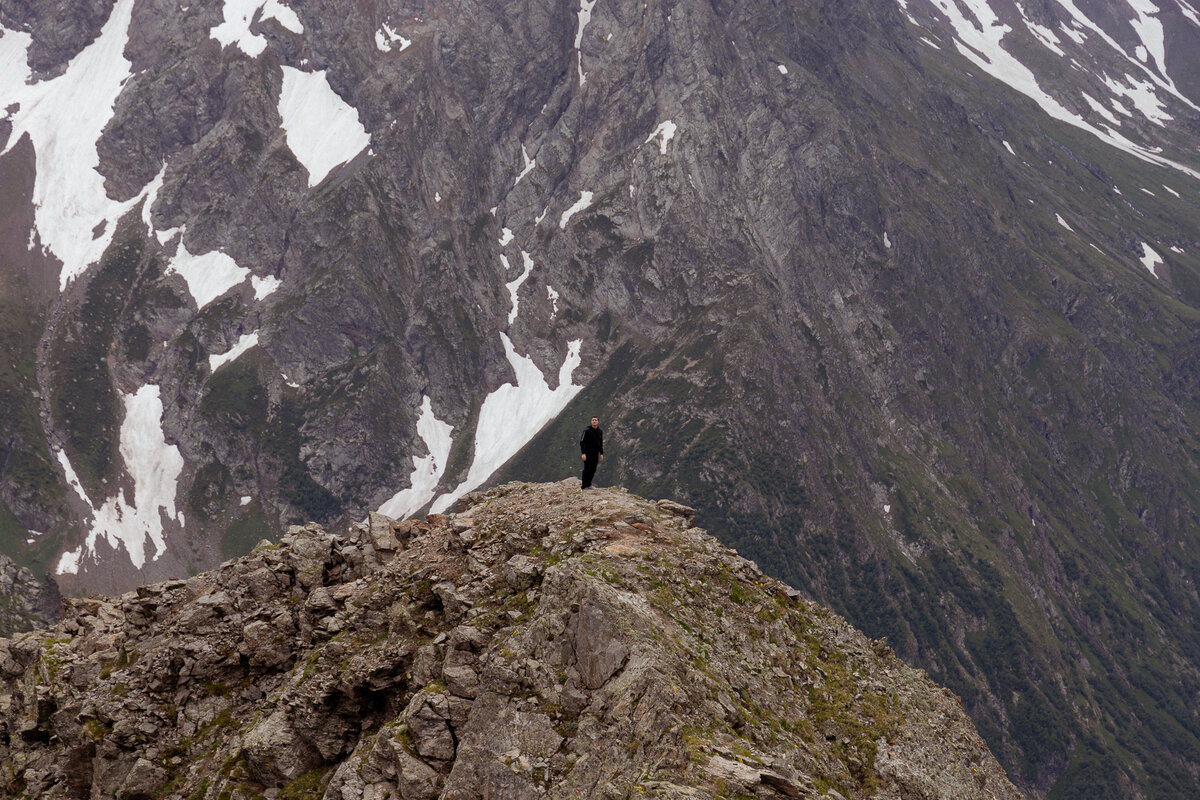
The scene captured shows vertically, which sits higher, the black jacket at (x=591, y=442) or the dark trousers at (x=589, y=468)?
the black jacket at (x=591, y=442)

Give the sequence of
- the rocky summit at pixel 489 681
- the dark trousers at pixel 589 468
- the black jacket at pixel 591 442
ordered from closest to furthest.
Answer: the rocky summit at pixel 489 681 → the dark trousers at pixel 589 468 → the black jacket at pixel 591 442

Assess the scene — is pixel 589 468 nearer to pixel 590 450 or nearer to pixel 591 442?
pixel 590 450

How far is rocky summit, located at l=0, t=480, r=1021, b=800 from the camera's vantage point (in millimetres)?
23547

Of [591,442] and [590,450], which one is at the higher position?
[591,442]

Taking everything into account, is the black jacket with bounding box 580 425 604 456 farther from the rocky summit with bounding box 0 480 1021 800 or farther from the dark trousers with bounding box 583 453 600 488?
the rocky summit with bounding box 0 480 1021 800

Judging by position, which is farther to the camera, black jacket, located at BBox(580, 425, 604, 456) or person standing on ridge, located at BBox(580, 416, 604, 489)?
black jacket, located at BBox(580, 425, 604, 456)

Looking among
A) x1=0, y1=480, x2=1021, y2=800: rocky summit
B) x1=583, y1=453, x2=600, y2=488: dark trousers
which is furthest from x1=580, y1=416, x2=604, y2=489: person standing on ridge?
x1=0, y1=480, x2=1021, y2=800: rocky summit

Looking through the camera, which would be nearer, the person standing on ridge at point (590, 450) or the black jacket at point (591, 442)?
the person standing on ridge at point (590, 450)

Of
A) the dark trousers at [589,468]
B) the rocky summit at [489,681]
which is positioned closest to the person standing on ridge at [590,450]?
the dark trousers at [589,468]

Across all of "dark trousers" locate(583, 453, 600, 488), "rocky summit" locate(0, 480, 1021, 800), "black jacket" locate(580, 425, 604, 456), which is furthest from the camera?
"black jacket" locate(580, 425, 604, 456)

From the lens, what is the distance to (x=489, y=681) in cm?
2538

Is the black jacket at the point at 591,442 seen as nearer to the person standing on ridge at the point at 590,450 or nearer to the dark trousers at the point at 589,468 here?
the person standing on ridge at the point at 590,450

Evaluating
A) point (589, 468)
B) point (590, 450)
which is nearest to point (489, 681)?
point (589, 468)

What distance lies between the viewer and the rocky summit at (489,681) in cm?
2355
